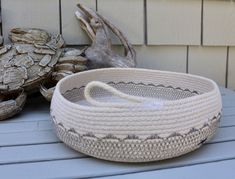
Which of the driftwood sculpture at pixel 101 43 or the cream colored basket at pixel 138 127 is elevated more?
the driftwood sculpture at pixel 101 43

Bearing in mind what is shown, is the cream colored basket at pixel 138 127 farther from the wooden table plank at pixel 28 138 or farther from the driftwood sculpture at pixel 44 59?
the driftwood sculpture at pixel 44 59

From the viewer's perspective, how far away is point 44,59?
767mm

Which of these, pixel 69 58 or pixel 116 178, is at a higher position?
pixel 69 58

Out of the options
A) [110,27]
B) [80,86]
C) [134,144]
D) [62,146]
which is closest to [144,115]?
[134,144]

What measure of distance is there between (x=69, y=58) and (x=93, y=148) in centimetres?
36

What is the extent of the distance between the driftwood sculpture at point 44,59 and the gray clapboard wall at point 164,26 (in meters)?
0.06

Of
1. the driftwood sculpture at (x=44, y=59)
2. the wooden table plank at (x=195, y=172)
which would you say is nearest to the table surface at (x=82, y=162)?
the wooden table plank at (x=195, y=172)

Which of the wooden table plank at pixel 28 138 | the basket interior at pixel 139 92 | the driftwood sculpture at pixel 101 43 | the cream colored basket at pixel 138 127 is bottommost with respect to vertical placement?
the wooden table plank at pixel 28 138

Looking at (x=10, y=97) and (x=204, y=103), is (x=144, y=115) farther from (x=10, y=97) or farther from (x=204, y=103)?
(x=10, y=97)

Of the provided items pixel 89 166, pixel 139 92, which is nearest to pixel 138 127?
pixel 89 166

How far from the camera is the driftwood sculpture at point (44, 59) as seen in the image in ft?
2.38

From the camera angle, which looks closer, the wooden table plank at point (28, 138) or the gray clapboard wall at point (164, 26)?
the wooden table plank at point (28, 138)

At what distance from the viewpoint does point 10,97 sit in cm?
75

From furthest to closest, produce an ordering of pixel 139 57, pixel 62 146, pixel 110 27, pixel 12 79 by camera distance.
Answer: pixel 139 57
pixel 110 27
pixel 12 79
pixel 62 146
